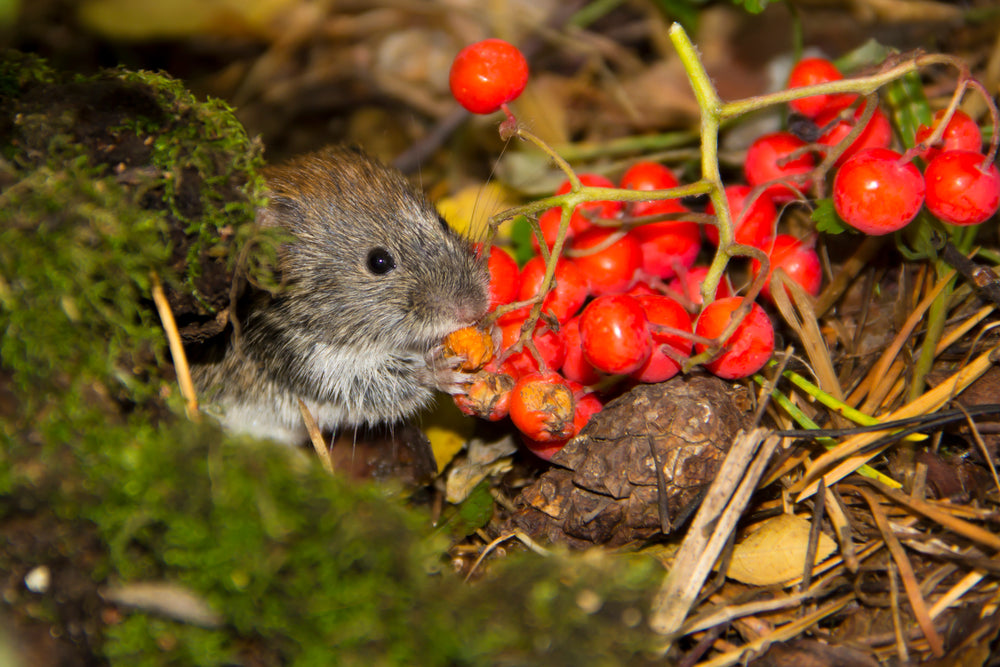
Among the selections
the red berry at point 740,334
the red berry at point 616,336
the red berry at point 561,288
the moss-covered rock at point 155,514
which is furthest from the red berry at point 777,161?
the moss-covered rock at point 155,514

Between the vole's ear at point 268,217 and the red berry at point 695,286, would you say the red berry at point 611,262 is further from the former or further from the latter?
the vole's ear at point 268,217

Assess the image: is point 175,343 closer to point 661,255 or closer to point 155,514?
point 155,514

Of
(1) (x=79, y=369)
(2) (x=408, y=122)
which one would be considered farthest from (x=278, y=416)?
(2) (x=408, y=122)

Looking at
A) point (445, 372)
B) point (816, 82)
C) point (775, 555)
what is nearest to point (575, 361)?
point (445, 372)

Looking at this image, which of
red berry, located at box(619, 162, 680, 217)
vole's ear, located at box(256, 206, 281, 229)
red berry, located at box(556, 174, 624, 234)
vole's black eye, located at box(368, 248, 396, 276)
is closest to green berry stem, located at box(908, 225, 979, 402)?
red berry, located at box(619, 162, 680, 217)

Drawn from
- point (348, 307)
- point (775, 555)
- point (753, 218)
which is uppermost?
point (753, 218)

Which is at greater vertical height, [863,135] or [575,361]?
[863,135]
